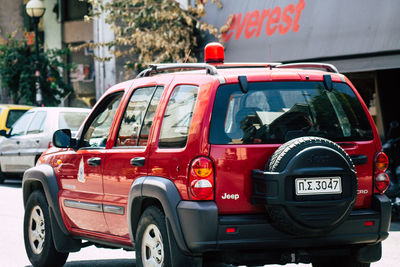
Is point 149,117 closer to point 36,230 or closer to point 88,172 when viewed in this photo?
point 88,172

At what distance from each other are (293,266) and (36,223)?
8.23 feet

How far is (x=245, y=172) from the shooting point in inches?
220

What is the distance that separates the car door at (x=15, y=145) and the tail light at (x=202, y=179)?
37.8 ft

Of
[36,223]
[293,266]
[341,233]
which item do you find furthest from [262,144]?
[36,223]

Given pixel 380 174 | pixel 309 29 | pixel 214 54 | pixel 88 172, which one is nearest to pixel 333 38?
pixel 309 29

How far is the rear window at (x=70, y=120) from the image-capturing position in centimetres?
1576

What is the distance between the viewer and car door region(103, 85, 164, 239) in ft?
20.4

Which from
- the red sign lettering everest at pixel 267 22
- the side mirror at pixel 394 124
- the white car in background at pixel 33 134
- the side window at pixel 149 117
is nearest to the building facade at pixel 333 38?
the red sign lettering everest at pixel 267 22

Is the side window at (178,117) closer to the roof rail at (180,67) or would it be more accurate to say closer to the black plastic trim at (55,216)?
the roof rail at (180,67)

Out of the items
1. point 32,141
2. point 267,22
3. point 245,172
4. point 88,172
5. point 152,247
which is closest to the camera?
point 245,172

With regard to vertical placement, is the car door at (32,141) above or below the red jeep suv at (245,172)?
below

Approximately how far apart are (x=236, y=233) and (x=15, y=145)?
39.8 ft

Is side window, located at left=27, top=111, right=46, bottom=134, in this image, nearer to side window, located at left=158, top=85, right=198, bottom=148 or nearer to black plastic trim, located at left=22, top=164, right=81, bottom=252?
black plastic trim, located at left=22, top=164, right=81, bottom=252

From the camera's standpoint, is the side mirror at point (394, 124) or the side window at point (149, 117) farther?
the side mirror at point (394, 124)
